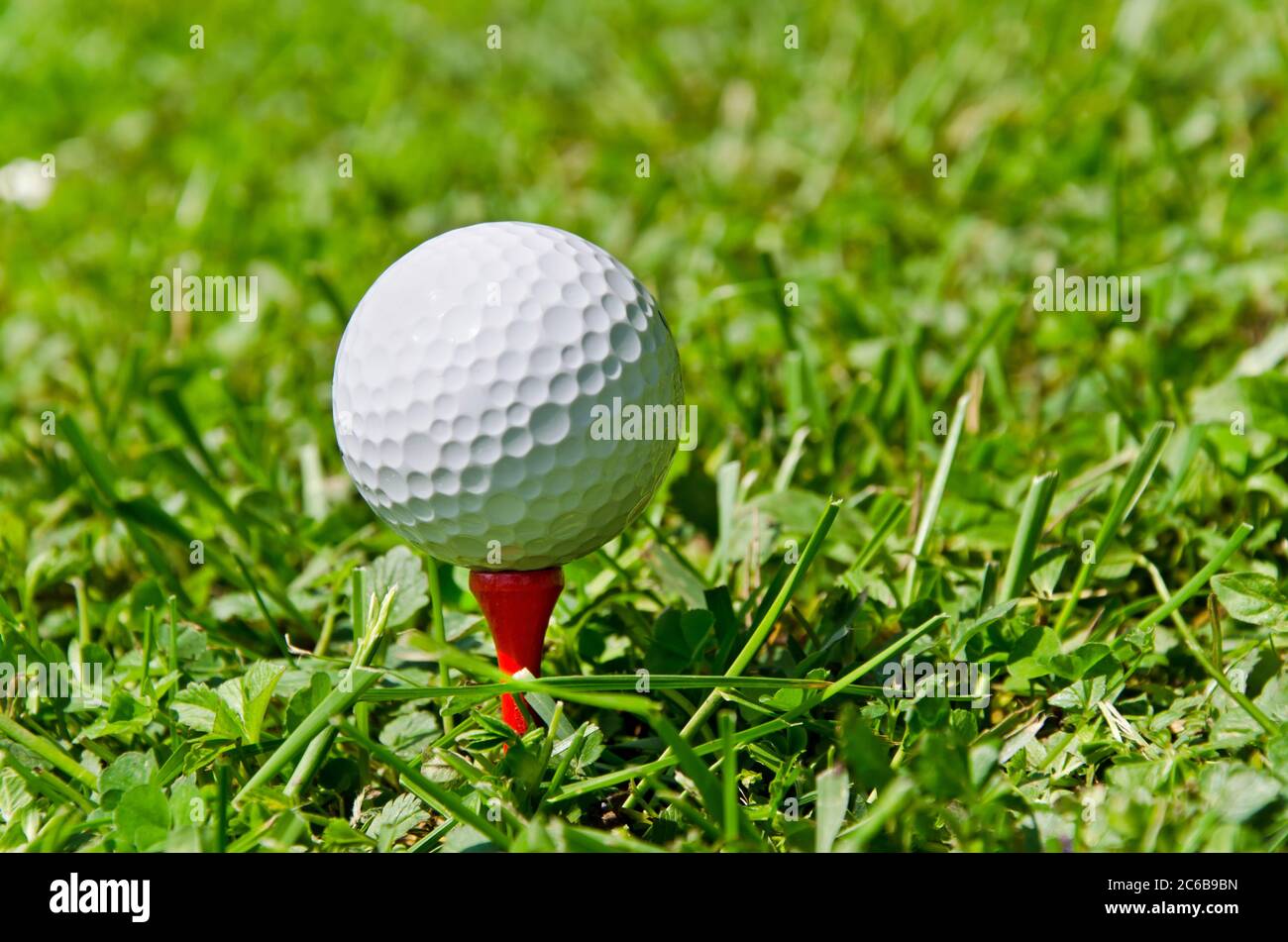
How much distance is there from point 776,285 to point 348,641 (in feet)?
4.52

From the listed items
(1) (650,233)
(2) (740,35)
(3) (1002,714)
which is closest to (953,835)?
(3) (1002,714)

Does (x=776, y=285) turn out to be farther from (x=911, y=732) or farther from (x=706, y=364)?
(x=911, y=732)

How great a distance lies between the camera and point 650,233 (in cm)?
402

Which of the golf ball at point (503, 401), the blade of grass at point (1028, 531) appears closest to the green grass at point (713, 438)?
the blade of grass at point (1028, 531)
